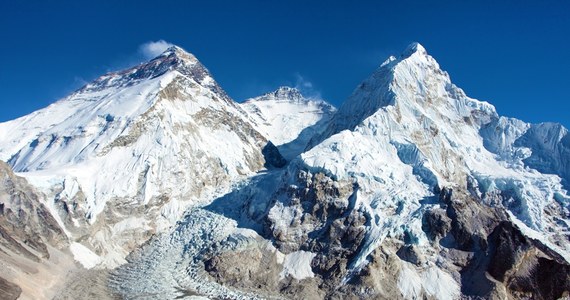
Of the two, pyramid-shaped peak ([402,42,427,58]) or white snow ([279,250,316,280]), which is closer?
white snow ([279,250,316,280])

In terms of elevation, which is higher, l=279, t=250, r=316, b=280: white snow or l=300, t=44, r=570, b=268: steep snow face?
l=300, t=44, r=570, b=268: steep snow face

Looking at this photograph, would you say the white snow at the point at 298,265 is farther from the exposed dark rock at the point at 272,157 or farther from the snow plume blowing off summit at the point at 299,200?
the exposed dark rock at the point at 272,157

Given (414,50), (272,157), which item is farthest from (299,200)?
(414,50)

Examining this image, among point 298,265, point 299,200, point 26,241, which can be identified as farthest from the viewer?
point 299,200

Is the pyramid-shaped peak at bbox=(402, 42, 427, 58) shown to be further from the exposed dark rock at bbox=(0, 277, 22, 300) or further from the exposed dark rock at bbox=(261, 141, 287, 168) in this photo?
the exposed dark rock at bbox=(0, 277, 22, 300)

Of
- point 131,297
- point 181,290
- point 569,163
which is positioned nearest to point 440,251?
point 181,290

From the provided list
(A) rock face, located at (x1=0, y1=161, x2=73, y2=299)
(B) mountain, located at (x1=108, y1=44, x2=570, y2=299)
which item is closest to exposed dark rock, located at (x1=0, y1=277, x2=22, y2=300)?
(A) rock face, located at (x1=0, y1=161, x2=73, y2=299)

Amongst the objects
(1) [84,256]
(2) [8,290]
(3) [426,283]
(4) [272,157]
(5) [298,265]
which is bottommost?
(2) [8,290]

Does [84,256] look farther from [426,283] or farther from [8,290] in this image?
[426,283]

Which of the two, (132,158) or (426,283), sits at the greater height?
(132,158)
